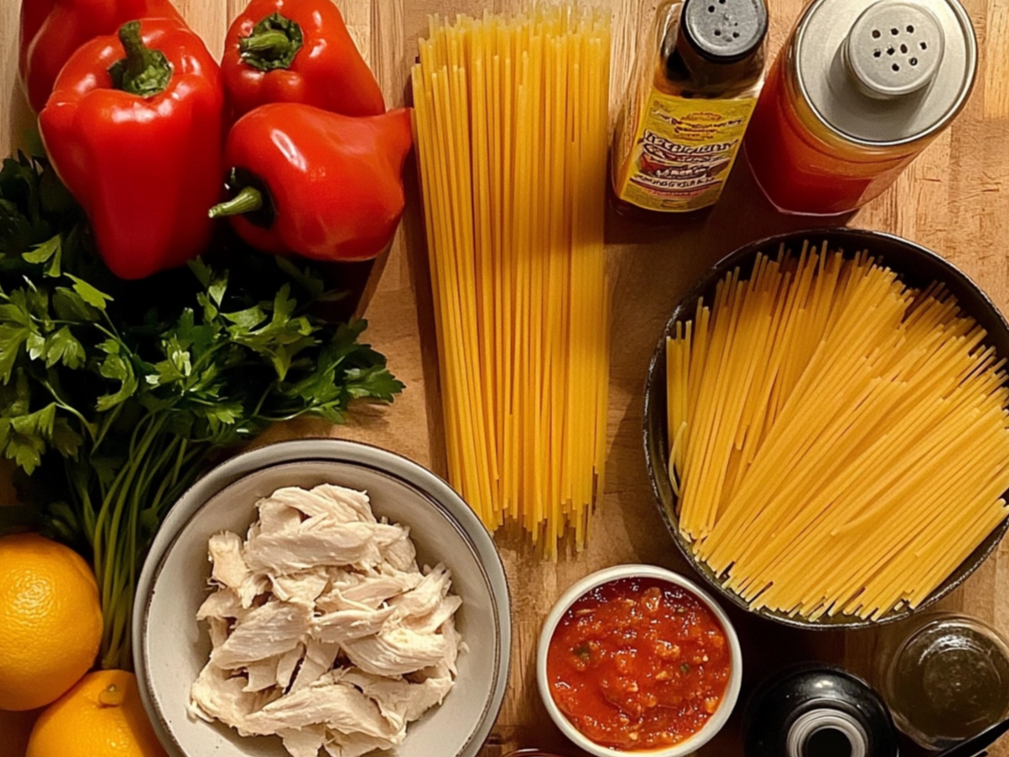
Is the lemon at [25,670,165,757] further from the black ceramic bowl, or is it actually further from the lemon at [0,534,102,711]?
the black ceramic bowl

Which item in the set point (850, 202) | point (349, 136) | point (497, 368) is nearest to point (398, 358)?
point (497, 368)

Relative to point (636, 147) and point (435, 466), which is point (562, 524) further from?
point (636, 147)

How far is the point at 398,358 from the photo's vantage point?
151 cm

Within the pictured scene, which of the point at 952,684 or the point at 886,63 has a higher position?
the point at 886,63

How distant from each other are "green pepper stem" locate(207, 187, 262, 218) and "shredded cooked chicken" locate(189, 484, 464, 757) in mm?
324

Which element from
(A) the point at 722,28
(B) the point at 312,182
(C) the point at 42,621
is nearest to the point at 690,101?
(A) the point at 722,28

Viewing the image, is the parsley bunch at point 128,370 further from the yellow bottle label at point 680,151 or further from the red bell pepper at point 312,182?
the yellow bottle label at point 680,151

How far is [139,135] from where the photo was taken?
1.28 m

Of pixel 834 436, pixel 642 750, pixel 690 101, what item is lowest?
pixel 642 750

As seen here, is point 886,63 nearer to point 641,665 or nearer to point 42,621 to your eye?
point 641,665

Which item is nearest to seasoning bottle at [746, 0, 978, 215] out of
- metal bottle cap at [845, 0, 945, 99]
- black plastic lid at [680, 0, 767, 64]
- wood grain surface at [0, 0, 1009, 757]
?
metal bottle cap at [845, 0, 945, 99]

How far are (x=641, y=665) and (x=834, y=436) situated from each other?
0.36m

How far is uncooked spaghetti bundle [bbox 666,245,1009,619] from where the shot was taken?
1398 mm

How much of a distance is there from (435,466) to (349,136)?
42 centimetres
